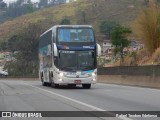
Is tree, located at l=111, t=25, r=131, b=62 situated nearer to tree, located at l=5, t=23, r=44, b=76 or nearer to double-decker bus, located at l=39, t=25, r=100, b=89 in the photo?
double-decker bus, located at l=39, t=25, r=100, b=89

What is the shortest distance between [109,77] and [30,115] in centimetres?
3017

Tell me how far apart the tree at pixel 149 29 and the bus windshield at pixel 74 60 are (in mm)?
18715

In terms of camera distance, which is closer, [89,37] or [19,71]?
[89,37]

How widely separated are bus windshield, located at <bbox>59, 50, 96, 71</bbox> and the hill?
333 ft

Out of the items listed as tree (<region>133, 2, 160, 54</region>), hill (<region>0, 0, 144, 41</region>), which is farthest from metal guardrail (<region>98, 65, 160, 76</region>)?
hill (<region>0, 0, 144, 41</region>)

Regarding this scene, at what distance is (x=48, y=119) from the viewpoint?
47.9 ft

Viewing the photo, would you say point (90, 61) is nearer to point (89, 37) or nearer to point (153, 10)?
point (89, 37)

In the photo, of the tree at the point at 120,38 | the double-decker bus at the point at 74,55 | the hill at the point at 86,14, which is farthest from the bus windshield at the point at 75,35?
the hill at the point at 86,14

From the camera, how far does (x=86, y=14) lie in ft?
510

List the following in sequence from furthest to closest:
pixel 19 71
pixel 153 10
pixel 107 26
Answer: pixel 107 26 → pixel 19 71 → pixel 153 10

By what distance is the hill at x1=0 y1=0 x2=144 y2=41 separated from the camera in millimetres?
146000

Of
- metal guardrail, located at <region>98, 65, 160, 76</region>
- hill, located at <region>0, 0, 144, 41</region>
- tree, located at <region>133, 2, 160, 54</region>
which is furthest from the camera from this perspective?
hill, located at <region>0, 0, 144, 41</region>

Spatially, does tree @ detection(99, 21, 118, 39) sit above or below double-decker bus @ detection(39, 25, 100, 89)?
above

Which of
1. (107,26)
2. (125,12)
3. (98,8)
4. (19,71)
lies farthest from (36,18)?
(19,71)
